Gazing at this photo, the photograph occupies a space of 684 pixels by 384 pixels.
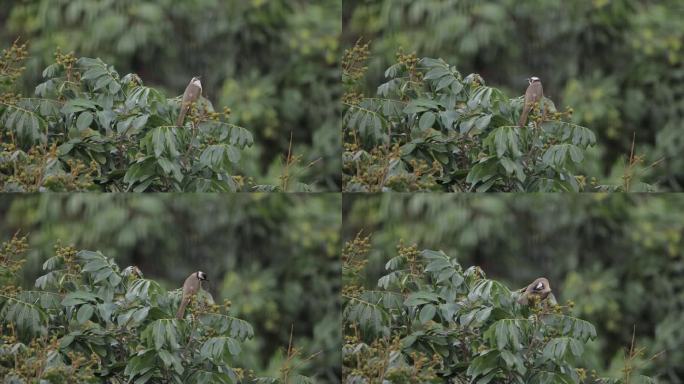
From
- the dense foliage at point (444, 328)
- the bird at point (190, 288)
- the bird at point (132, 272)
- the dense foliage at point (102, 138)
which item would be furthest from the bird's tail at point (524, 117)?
the bird at point (132, 272)

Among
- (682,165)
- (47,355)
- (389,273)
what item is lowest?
(47,355)

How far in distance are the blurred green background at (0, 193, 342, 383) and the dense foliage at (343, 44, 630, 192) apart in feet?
0.78

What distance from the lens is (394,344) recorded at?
4965 millimetres

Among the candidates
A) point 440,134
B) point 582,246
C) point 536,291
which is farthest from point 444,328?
point 440,134

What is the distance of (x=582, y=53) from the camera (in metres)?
4.97

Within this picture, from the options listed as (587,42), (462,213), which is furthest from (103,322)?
(587,42)

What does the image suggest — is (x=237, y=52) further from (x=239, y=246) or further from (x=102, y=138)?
(x=239, y=246)

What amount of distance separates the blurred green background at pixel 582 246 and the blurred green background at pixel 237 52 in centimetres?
30

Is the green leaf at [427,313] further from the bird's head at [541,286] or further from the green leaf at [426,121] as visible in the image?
the green leaf at [426,121]

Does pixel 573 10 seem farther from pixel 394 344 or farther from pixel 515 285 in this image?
pixel 394 344

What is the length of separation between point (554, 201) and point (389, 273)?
665 millimetres

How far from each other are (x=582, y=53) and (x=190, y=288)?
1.69m

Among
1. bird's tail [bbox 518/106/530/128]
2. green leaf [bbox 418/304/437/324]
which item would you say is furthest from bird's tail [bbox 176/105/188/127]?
bird's tail [bbox 518/106/530/128]

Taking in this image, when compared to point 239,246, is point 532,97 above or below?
above
